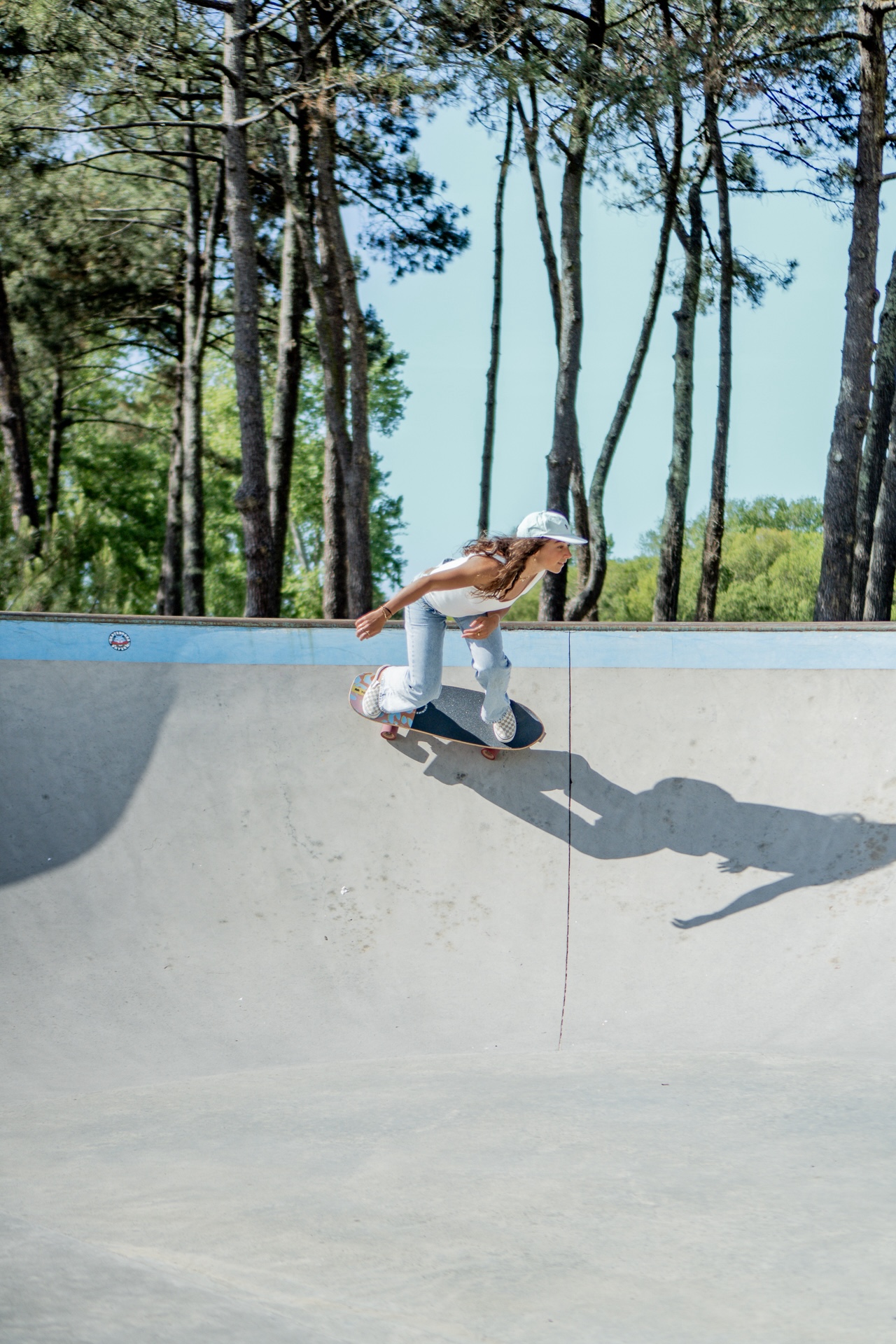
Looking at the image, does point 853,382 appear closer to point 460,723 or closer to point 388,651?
point 388,651

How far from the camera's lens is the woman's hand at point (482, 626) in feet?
15.4

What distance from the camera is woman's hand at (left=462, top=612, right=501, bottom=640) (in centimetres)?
471

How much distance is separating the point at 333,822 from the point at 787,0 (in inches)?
488

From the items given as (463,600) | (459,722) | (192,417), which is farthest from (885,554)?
(192,417)

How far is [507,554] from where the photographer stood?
4.46 m

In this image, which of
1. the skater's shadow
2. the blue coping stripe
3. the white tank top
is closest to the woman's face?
the white tank top

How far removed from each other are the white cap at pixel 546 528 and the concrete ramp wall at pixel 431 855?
130cm

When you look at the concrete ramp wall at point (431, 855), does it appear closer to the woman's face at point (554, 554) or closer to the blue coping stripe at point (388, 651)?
the blue coping stripe at point (388, 651)

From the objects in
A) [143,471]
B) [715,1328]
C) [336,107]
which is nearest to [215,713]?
[715,1328]

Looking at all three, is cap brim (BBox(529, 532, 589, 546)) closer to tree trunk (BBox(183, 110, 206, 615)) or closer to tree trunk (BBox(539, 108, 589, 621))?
tree trunk (BBox(539, 108, 589, 621))

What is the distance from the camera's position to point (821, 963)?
438 cm

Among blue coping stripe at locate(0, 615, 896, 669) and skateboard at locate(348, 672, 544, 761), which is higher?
blue coping stripe at locate(0, 615, 896, 669)

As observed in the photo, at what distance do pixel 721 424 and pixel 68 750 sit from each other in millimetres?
14152

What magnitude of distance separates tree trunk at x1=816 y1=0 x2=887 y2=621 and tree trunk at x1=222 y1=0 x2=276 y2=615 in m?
6.16
